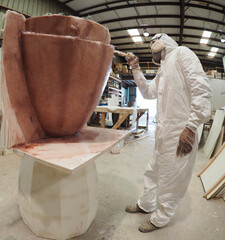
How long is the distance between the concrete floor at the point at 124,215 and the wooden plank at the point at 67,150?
0.74 meters

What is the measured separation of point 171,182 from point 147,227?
0.38 m

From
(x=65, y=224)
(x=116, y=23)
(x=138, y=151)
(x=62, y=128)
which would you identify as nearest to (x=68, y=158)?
(x=62, y=128)

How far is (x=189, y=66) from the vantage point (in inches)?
38.4

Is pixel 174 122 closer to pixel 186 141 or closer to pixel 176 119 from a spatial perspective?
pixel 176 119

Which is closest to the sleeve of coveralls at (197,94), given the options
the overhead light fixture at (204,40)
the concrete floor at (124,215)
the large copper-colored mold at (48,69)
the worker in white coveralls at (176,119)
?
the worker in white coveralls at (176,119)

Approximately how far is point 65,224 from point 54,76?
837 mm

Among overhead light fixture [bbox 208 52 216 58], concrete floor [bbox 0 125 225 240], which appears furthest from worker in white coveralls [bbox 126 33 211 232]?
overhead light fixture [bbox 208 52 216 58]

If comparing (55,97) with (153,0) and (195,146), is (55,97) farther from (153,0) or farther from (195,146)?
(153,0)

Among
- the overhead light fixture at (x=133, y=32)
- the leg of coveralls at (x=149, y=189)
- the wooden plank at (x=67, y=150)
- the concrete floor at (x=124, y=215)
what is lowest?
the concrete floor at (x=124, y=215)

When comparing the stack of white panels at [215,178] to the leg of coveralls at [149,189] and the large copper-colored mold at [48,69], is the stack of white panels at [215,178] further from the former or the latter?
the large copper-colored mold at [48,69]

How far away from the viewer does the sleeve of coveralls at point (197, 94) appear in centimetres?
91

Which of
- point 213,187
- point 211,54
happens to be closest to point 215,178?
point 213,187

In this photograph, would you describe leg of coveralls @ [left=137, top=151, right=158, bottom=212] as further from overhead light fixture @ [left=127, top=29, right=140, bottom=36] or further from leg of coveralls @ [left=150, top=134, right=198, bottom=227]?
overhead light fixture @ [left=127, top=29, right=140, bottom=36]

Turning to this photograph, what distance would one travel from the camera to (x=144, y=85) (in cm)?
135
